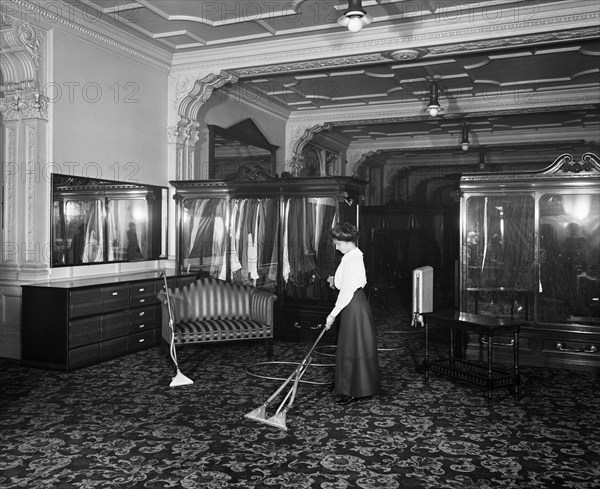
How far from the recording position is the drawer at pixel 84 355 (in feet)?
18.8

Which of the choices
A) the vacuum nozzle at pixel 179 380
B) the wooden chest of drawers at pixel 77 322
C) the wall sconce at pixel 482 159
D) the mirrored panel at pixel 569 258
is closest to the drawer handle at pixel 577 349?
the mirrored panel at pixel 569 258

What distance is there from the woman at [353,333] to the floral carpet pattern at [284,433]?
18cm

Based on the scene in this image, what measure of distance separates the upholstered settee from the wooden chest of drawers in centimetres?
47

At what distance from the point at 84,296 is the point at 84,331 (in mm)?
356

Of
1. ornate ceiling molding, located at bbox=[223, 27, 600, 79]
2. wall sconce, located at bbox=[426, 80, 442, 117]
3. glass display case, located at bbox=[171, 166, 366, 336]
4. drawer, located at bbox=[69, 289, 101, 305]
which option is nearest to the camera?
drawer, located at bbox=[69, 289, 101, 305]

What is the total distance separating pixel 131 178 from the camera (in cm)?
740

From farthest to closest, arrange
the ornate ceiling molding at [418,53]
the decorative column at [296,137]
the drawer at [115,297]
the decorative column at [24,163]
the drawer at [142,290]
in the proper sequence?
the decorative column at [296,137] < the drawer at [142,290] < the ornate ceiling molding at [418,53] < the drawer at [115,297] < the decorative column at [24,163]

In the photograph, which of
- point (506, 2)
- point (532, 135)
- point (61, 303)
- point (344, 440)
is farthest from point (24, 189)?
point (532, 135)

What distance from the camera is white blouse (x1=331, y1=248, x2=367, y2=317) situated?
4738mm

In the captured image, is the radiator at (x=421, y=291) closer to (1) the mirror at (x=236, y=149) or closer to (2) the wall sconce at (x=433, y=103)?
(2) the wall sconce at (x=433, y=103)

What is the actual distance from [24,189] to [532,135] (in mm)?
10497

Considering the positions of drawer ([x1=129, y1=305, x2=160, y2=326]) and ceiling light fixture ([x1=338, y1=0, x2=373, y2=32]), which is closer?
ceiling light fixture ([x1=338, y1=0, x2=373, y2=32])

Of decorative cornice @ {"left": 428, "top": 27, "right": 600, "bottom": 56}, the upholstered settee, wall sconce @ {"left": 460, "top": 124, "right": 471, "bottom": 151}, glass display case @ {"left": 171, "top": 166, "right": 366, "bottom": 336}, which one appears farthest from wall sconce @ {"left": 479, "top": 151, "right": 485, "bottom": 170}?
the upholstered settee

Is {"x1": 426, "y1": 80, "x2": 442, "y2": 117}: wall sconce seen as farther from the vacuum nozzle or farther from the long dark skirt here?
the vacuum nozzle
